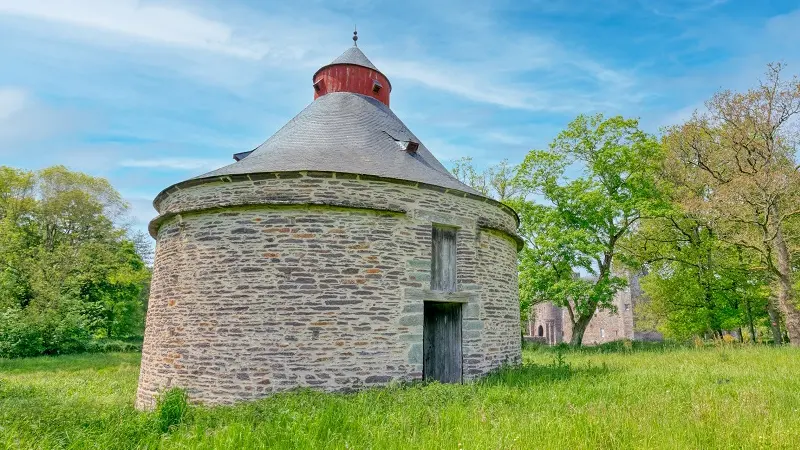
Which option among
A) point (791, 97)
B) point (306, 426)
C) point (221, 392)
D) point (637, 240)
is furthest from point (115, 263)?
point (791, 97)

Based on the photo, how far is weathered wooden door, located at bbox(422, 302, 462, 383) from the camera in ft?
29.5

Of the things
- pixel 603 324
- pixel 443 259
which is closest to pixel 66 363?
pixel 443 259

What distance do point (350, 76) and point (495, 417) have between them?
1032 centimetres

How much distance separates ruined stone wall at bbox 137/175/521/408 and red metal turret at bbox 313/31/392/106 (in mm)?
5704

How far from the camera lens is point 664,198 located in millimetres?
18531

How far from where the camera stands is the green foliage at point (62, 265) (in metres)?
21.4

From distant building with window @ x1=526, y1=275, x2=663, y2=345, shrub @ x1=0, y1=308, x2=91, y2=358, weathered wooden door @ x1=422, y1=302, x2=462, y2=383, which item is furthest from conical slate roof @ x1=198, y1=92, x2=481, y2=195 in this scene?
distant building with window @ x1=526, y1=275, x2=663, y2=345

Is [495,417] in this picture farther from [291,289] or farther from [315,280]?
[291,289]

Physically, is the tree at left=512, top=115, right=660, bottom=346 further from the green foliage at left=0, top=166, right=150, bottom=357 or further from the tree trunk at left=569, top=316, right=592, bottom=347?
the green foliage at left=0, top=166, right=150, bottom=357

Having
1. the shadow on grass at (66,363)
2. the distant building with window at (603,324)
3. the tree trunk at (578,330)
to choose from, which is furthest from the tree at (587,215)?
the shadow on grass at (66,363)

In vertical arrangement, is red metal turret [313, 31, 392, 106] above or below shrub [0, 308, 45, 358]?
above

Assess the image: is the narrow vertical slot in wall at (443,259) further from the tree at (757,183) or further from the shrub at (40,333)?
the shrub at (40,333)

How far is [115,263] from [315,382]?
23.3 m

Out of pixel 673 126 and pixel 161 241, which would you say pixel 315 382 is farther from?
pixel 673 126
